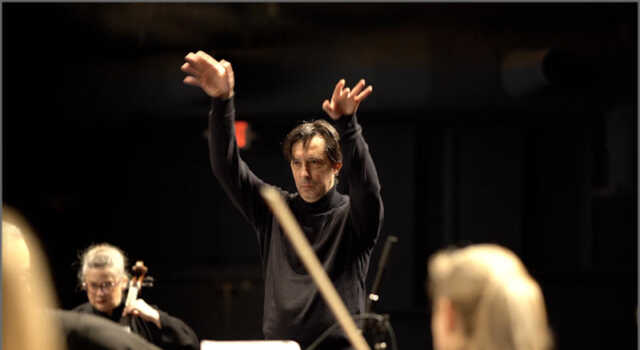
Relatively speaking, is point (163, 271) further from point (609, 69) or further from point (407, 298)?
point (609, 69)

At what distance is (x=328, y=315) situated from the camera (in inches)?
68.1

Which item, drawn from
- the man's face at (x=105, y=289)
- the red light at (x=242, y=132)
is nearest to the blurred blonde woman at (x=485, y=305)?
the man's face at (x=105, y=289)

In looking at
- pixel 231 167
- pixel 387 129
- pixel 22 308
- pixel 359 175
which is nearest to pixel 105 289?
pixel 231 167

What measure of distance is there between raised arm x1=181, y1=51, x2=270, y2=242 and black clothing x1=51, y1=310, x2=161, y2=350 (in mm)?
573

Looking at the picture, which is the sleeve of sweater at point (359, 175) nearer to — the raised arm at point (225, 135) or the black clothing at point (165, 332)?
the raised arm at point (225, 135)

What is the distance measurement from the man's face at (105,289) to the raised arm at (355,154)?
759 mm

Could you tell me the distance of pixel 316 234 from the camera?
179 centimetres

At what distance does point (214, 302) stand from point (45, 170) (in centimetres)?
88

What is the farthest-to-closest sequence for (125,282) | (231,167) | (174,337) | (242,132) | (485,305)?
(242,132) → (125,282) → (174,337) → (231,167) → (485,305)

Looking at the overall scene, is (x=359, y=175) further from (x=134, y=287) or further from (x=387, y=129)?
(x=387, y=129)

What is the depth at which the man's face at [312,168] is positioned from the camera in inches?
69.7

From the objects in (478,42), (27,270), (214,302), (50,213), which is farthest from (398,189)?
(27,270)

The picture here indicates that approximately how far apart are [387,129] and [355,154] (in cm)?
168

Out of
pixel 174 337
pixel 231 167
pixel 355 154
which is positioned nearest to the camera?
pixel 355 154
